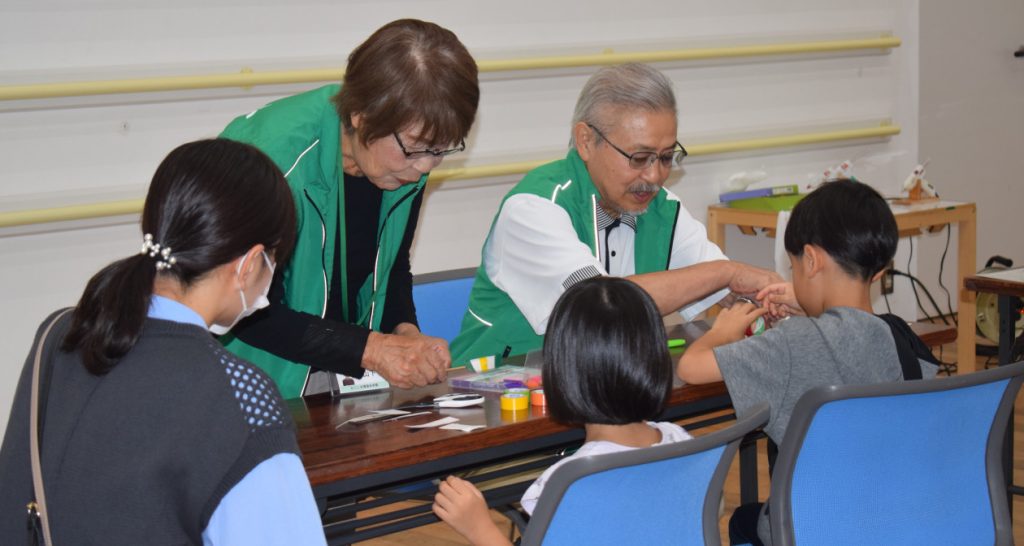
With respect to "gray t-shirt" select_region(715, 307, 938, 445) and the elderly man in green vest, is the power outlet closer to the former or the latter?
the elderly man in green vest

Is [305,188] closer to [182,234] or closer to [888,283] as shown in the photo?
[182,234]

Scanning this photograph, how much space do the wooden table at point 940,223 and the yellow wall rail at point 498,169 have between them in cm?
28

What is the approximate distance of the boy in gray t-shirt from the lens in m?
2.01

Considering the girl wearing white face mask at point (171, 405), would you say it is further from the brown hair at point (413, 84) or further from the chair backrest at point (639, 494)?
the brown hair at point (413, 84)

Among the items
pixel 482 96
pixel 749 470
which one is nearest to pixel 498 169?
pixel 482 96

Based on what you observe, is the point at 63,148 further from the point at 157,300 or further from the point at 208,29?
the point at 157,300

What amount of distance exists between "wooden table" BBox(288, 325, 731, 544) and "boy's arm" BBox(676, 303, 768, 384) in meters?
0.03

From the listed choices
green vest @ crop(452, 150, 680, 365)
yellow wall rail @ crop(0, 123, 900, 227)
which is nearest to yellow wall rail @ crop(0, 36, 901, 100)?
yellow wall rail @ crop(0, 123, 900, 227)

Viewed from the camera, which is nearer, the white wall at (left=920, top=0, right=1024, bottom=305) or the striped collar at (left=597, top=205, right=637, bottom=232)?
the striped collar at (left=597, top=205, right=637, bottom=232)

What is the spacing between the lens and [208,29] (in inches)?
148

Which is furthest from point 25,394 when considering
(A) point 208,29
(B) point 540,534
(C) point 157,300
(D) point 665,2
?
(D) point 665,2

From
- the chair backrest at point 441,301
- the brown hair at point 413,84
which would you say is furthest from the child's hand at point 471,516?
the chair backrest at point 441,301

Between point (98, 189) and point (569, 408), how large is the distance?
235cm

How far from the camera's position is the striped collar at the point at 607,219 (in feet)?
8.90
